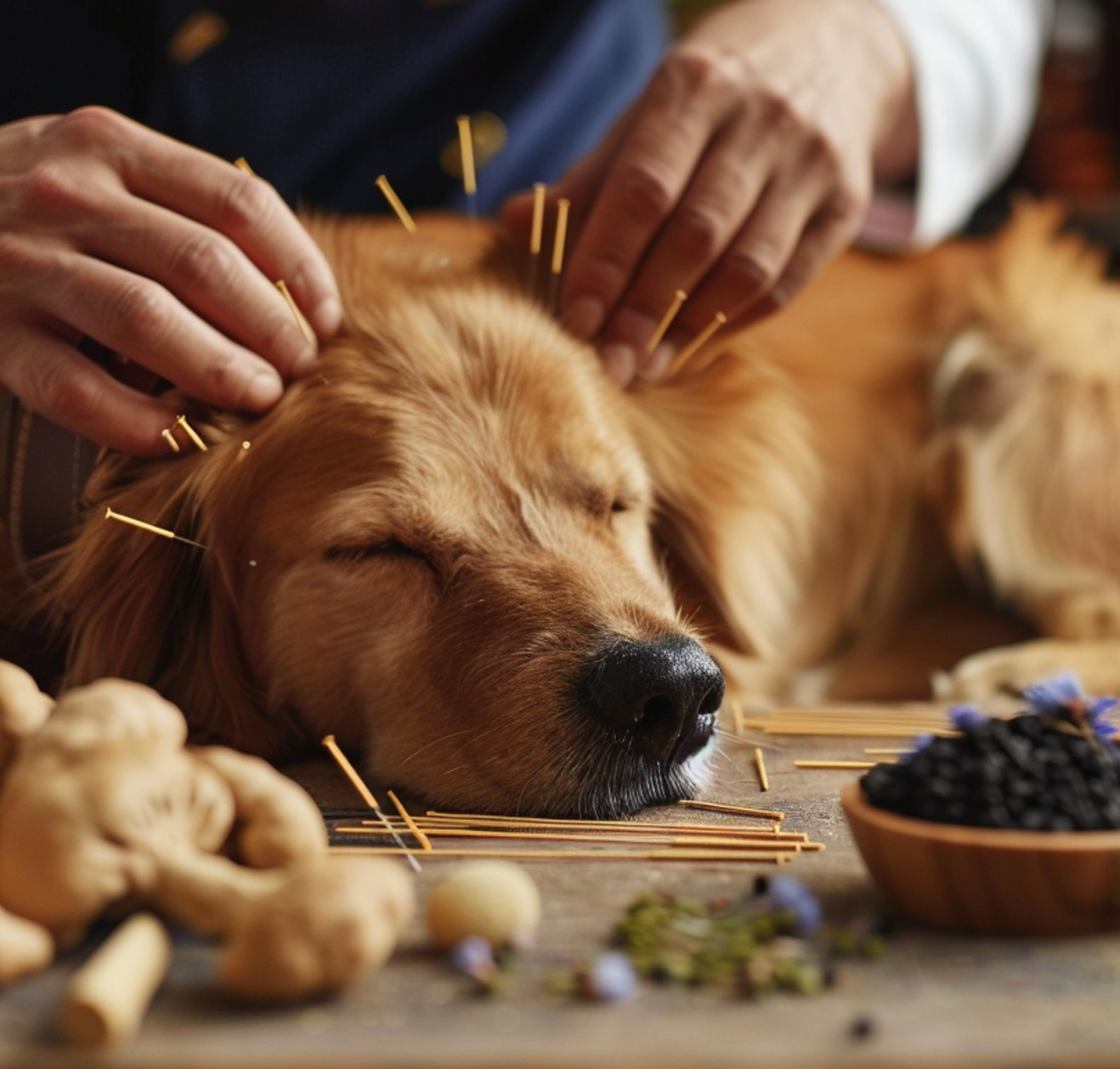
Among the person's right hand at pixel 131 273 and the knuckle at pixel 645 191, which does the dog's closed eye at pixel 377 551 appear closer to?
the person's right hand at pixel 131 273

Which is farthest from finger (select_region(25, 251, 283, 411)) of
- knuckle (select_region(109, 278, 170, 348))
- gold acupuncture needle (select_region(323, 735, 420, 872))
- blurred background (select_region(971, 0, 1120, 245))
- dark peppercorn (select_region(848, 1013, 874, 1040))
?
blurred background (select_region(971, 0, 1120, 245))

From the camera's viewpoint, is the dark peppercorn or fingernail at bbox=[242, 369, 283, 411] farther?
fingernail at bbox=[242, 369, 283, 411]

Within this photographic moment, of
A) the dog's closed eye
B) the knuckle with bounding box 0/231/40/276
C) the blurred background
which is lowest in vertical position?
the blurred background

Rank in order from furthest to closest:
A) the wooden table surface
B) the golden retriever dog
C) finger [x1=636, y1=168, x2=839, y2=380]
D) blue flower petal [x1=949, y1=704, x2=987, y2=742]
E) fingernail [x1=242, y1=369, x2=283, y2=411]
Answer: finger [x1=636, y1=168, x2=839, y2=380]
fingernail [x1=242, y1=369, x2=283, y2=411]
the golden retriever dog
blue flower petal [x1=949, y1=704, x2=987, y2=742]
the wooden table surface

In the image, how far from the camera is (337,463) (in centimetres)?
161

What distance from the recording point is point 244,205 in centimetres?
154

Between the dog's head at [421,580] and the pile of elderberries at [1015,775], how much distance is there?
0.33 m

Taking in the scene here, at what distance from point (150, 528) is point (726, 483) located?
36.9 inches

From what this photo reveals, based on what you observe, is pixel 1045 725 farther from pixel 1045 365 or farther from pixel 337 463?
pixel 1045 365

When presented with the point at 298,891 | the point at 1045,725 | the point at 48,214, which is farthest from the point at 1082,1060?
the point at 48,214

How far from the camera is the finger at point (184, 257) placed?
1.49 m

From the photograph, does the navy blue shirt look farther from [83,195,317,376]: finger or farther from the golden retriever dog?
[83,195,317,376]: finger

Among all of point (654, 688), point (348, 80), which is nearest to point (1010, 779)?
point (654, 688)

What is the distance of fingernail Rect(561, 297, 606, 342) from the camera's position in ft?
6.12
